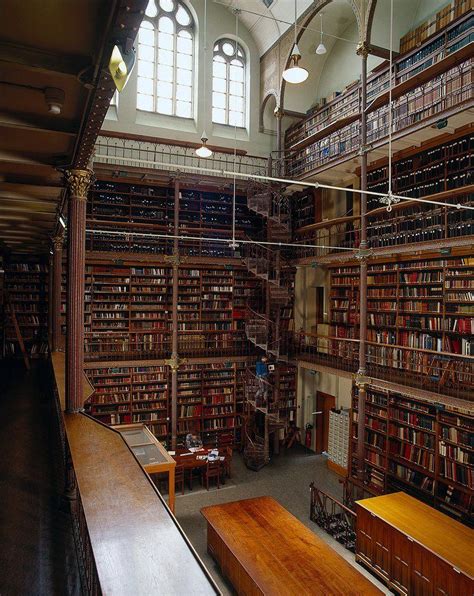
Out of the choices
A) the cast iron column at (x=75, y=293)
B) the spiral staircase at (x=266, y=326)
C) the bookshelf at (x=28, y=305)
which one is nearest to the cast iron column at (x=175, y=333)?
the spiral staircase at (x=266, y=326)

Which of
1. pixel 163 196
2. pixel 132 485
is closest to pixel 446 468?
pixel 132 485

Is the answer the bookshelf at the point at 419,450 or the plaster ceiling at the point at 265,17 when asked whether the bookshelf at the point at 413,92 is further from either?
the bookshelf at the point at 419,450

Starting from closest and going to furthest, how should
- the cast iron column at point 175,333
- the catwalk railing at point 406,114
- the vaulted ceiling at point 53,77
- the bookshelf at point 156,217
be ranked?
the vaulted ceiling at point 53,77 → the catwalk railing at point 406,114 → the cast iron column at point 175,333 → the bookshelf at point 156,217

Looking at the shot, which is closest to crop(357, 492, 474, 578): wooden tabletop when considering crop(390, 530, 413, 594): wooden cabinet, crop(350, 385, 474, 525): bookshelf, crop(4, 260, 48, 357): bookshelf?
crop(390, 530, 413, 594): wooden cabinet

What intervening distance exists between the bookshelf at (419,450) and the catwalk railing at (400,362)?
1.44 ft

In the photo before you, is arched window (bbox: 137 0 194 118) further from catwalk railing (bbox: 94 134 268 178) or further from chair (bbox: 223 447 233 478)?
chair (bbox: 223 447 233 478)

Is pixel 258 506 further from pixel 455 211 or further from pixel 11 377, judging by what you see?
pixel 455 211

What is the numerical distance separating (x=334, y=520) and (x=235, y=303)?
5.11 meters

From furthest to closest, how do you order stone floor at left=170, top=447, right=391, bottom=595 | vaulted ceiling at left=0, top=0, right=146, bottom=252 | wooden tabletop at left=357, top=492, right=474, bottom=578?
1. stone floor at left=170, top=447, right=391, bottom=595
2. wooden tabletop at left=357, top=492, right=474, bottom=578
3. vaulted ceiling at left=0, top=0, right=146, bottom=252

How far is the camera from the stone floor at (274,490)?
6.53 meters

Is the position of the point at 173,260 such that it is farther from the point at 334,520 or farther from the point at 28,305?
the point at 334,520

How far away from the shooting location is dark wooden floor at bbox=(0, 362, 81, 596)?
228 cm

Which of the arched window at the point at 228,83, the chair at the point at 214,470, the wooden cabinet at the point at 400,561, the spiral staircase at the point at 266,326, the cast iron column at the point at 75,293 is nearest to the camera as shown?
the cast iron column at the point at 75,293

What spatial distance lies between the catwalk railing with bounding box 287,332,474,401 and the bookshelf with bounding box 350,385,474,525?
439 millimetres
